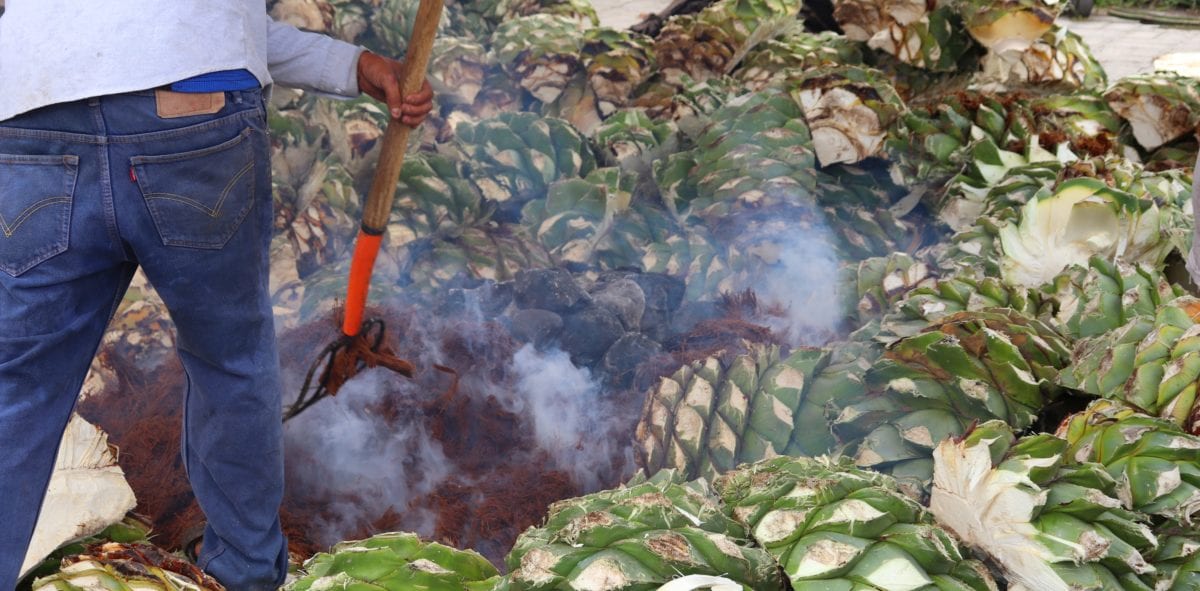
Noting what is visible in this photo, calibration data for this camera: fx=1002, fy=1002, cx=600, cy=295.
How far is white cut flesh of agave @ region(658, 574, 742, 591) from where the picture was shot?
121cm

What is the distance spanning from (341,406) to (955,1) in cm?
217

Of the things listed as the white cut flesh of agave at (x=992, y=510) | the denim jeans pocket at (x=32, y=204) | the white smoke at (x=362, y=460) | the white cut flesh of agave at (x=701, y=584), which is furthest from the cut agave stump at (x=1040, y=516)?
the denim jeans pocket at (x=32, y=204)

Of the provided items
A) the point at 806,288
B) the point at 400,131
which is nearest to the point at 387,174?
the point at 400,131

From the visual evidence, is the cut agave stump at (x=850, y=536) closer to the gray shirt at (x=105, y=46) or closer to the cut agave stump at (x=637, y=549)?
the cut agave stump at (x=637, y=549)

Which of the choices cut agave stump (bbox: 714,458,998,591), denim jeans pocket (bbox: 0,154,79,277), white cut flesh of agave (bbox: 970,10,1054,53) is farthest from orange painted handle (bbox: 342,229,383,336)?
white cut flesh of agave (bbox: 970,10,1054,53)

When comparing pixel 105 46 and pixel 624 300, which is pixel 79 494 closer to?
pixel 105 46

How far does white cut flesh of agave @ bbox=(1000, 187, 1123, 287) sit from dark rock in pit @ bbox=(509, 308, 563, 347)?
1.00 meters

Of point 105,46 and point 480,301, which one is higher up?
point 105,46

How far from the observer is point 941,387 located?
Result: 1764 millimetres

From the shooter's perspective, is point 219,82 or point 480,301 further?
point 480,301

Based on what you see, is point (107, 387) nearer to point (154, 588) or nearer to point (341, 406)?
point (341, 406)

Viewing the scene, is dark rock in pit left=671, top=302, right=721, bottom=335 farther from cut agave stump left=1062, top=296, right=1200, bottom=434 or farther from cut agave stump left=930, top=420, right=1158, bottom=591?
cut agave stump left=930, top=420, right=1158, bottom=591

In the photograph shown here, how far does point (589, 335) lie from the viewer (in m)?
2.15

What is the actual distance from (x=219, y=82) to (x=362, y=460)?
82 centimetres
